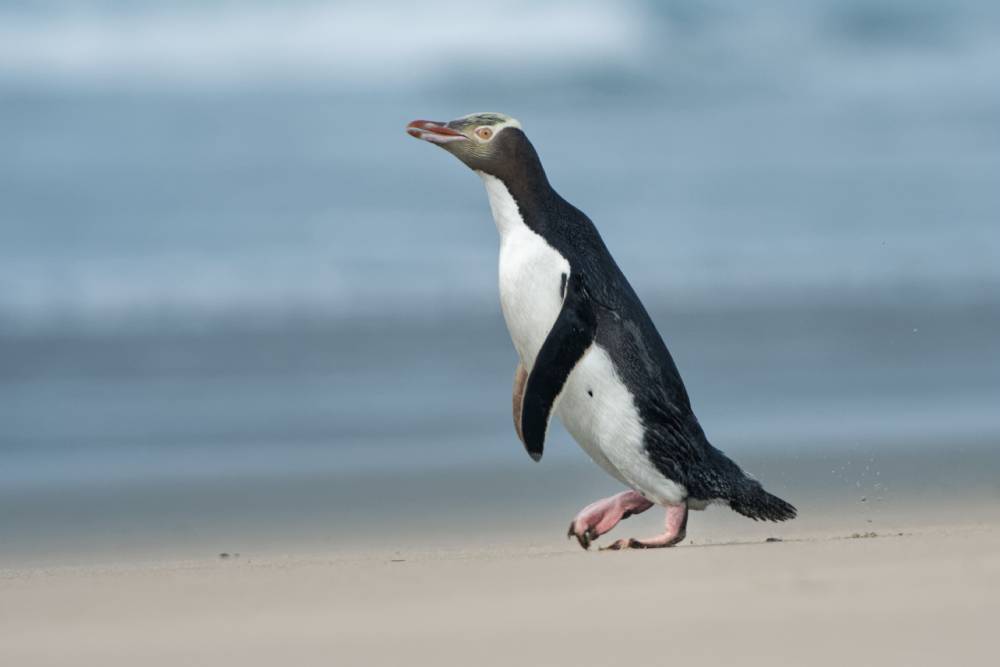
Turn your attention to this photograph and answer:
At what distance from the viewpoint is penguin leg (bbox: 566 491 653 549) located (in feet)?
20.3

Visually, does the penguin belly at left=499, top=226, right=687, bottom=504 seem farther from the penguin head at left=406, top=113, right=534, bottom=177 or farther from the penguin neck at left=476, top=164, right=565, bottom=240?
the penguin head at left=406, top=113, right=534, bottom=177

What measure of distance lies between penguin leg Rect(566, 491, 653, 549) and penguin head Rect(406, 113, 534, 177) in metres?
1.30

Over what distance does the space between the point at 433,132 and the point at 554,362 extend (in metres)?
1.10

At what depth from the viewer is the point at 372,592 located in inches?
190

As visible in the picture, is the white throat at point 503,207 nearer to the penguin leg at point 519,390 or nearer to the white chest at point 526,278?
the white chest at point 526,278

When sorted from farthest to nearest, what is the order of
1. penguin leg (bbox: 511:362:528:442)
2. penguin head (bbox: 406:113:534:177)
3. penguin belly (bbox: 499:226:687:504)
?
penguin leg (bbox: 511:362:528:442)
penguin head (bbox: 406:113:534:177)
penguin belly (bbox: 499:226:687:504)

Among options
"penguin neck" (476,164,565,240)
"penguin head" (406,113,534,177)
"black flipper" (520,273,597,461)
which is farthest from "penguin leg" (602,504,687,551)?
"penguin head" (406,113,534,177)

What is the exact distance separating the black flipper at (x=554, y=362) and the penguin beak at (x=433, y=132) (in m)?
0.83

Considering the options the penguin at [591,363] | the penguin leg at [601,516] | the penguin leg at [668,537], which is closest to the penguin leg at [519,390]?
the penguin at [591,363]

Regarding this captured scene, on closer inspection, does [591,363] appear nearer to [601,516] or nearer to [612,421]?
[612,421]

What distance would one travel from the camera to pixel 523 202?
620cm

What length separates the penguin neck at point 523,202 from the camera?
6.18 m

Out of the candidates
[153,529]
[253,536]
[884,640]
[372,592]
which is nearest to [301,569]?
[372,592]

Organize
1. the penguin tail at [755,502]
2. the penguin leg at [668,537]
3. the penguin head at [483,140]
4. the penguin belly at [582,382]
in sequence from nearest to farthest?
1. the penguin leg at [668,537]
2. the penguin belly at [582,382]
3. the penguin tail at [755,502]
4. the penguin head at [483,140]
